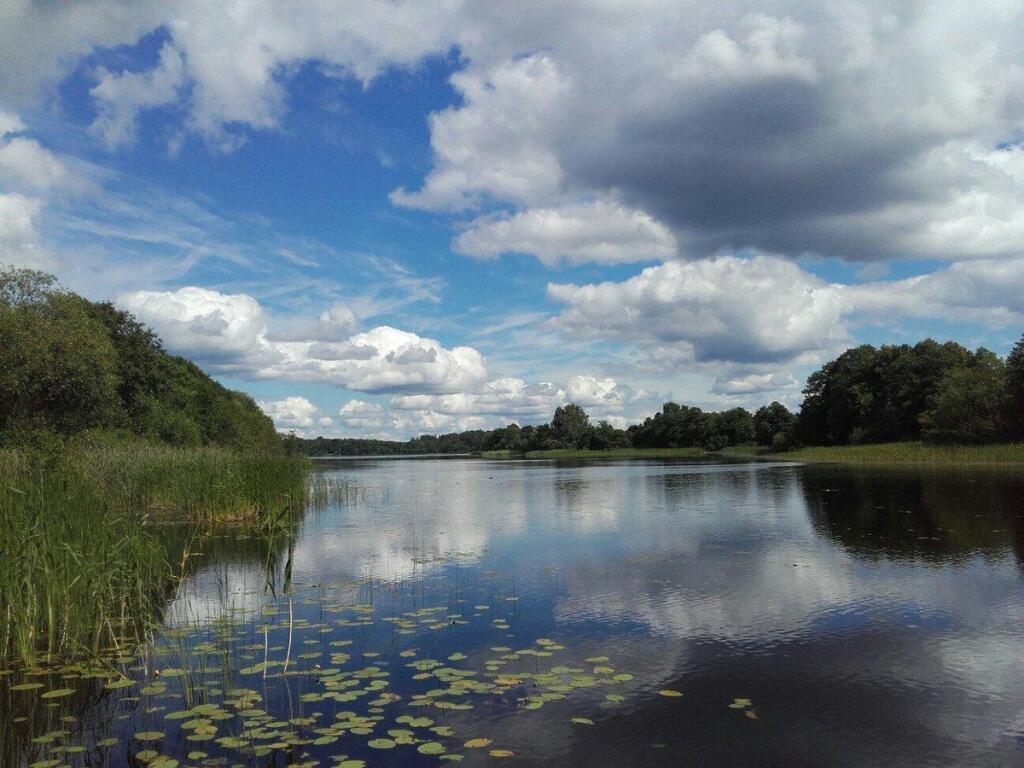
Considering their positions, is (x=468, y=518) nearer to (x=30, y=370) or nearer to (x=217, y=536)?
(x=217, y=536)

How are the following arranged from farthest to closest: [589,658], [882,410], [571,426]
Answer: [571,426], [882,410], [589,658]

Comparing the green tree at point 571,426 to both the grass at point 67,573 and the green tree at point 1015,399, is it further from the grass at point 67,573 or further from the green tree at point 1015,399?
the grass at point 67,573

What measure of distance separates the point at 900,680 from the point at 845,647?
1144 millimetres

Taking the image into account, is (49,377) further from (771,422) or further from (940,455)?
(771,422)

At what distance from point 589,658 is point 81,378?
23782 millimetres

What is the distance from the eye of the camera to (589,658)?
8.20m

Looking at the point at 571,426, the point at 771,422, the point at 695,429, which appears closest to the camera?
the point at 771,422

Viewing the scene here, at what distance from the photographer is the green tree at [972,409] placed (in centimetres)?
6444

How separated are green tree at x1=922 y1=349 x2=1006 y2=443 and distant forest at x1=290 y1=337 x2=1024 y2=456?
0.27 ft

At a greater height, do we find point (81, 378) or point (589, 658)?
point (81, 378)

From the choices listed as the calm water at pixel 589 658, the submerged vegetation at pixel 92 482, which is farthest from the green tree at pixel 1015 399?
the submerged vegetation at pixel 92 482

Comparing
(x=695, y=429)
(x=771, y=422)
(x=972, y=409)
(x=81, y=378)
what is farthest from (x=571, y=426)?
(x=81, y=378)

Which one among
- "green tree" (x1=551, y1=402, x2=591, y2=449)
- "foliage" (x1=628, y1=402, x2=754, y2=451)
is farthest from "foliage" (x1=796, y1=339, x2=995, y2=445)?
"green tree" (x1=551, y1=402, x2=591, y2=449)

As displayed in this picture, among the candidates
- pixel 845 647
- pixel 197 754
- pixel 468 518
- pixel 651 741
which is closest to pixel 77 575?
pixel 197 754
